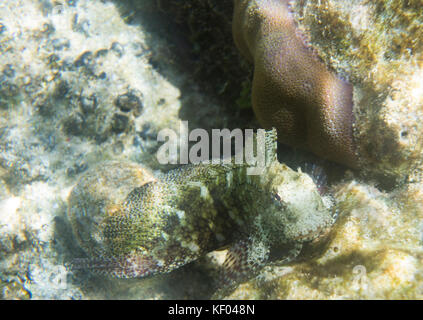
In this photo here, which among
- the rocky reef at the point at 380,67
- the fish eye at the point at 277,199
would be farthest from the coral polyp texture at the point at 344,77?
the fish eye at the point at 277,199

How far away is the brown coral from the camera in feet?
8.81

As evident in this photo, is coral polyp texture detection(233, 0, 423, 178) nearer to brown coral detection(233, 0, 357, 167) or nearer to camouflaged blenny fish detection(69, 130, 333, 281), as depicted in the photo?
brown coral detection(233, 0, 357, 167)

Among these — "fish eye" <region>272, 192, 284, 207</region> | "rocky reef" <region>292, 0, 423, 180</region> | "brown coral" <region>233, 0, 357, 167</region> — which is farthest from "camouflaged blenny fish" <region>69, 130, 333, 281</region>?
"rocky reef" <region>292, 0, 423, 180</region>

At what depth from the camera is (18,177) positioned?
4871 millimetres

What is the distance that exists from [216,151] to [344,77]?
7.18ft

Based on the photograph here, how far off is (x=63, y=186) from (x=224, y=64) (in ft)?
11.8

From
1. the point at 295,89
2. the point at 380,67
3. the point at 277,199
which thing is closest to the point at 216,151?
the point at 295,89

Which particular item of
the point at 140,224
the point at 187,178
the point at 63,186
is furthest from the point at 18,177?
the point at 187,178

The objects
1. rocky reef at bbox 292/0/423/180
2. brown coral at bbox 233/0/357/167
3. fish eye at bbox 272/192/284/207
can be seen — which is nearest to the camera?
rocky reef at bbox 292/0/423/180

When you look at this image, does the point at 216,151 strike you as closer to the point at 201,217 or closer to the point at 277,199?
the point at 201,217

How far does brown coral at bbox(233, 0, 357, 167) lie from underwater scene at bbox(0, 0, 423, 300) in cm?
2

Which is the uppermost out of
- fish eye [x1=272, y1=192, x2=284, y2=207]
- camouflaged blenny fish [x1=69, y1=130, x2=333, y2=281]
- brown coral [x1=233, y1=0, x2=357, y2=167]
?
brown coral [x1=233, y1=0, x2=357, y2=167]

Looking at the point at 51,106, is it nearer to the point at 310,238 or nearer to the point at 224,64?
the point at 224,64
